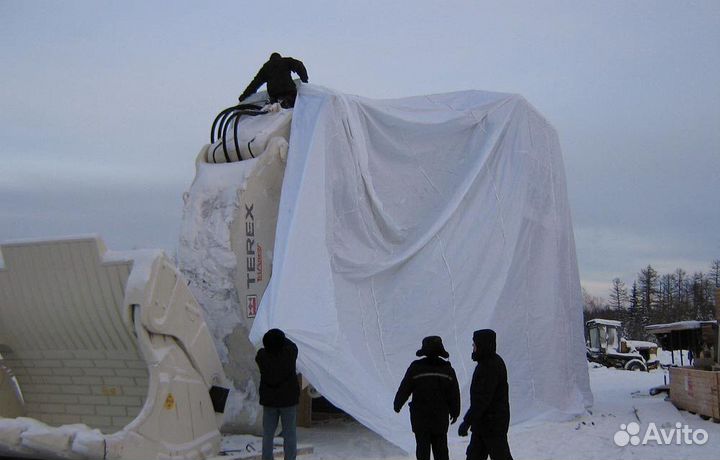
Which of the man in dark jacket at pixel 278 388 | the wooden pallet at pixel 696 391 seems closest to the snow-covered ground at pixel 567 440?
the wooden pallet at pixel 696 391

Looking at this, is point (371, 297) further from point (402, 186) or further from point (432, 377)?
point (432, 377)

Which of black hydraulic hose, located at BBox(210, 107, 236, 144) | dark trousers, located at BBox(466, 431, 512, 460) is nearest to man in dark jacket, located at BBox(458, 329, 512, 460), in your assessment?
dark trousers, located at BBox(466, 431, 512, 460)

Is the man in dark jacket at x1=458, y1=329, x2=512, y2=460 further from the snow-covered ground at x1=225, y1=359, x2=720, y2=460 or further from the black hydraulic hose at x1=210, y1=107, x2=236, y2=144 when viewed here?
the black hydraulic hose at x1=210, y1=107, x2=236, y2=144

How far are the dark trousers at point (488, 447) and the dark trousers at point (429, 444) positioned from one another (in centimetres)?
22

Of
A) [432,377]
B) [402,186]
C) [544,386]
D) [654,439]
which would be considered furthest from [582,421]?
[432,377]

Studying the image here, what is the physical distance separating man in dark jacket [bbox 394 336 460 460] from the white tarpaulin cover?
52.3 inches

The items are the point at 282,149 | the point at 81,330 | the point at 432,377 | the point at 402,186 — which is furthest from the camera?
the point at 402,186

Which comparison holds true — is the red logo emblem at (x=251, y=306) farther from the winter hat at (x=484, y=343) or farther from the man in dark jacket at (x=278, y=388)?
the winter hat at (x=484, y=343)

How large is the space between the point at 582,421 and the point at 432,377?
15.9 feet

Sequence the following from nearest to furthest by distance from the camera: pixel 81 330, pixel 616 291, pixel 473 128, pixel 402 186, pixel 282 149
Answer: pixel 81 330, pixel 282 149, pixel 402 186, pixel 473 128, pixel 616 291

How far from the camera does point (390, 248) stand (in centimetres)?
942

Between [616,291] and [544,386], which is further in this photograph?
[616,291]

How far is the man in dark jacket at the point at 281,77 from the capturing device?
9461 millimetres

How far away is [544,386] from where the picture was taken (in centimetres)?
1020
